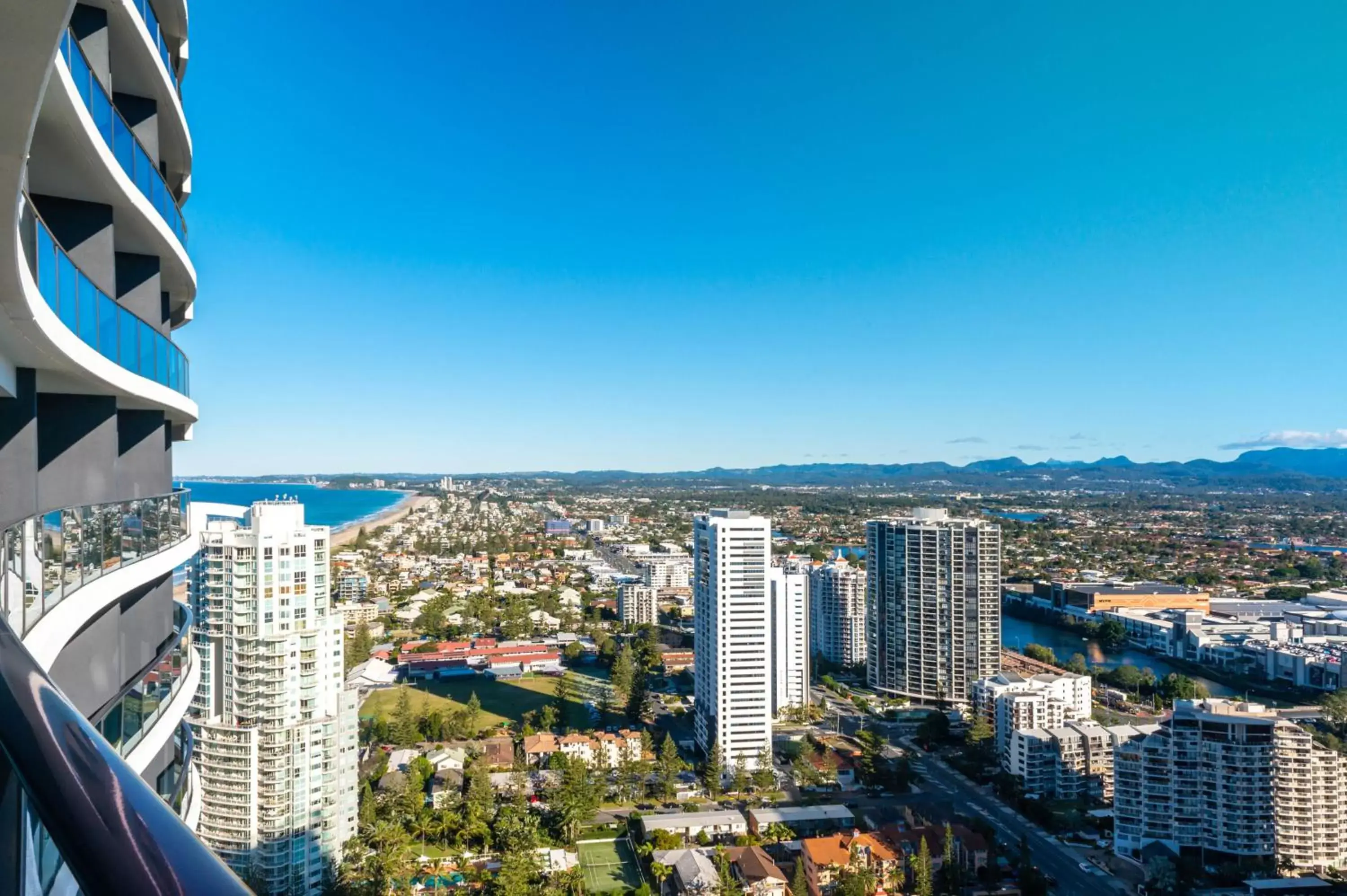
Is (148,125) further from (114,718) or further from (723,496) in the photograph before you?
(723,496)

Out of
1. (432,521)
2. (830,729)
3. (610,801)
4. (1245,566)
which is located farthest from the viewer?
(432,521)

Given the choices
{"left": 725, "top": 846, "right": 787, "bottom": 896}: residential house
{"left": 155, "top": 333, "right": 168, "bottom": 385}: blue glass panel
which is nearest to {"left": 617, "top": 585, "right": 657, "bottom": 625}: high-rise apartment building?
{"left": 725, "top": 846, "right": 787, "bottom": 896}: residential house

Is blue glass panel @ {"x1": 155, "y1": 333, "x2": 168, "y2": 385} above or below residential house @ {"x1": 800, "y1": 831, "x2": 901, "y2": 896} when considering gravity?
above

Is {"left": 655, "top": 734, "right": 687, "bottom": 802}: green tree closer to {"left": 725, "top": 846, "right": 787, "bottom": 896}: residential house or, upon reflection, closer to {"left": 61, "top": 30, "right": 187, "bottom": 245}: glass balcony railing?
{"left": 725, "top": 846, "right": 787, "bottom": 896}: residential house

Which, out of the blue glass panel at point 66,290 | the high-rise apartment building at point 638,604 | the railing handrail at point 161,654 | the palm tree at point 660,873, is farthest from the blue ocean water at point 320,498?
the blue glass panel at point 66,290

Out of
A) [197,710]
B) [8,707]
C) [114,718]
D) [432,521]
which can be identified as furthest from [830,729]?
[432,521]

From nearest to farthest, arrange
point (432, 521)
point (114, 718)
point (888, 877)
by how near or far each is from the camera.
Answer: point (114, 718), point (888, 877), point (432, 521)

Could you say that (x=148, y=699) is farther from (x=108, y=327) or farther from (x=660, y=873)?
(x=660, y=873)

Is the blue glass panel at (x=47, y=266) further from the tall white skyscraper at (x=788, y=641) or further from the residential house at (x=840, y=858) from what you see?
the tall white skyscraper at (x=788, y=641)
